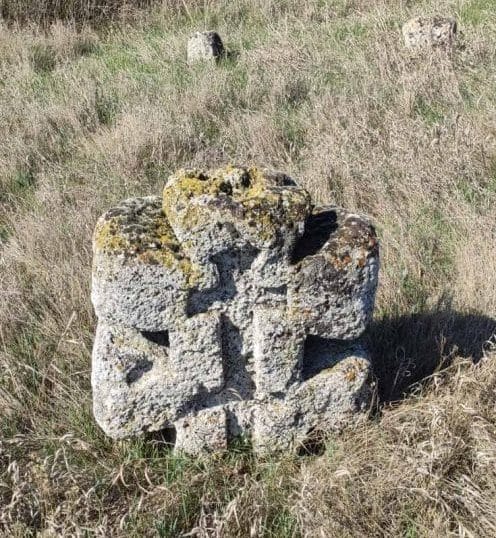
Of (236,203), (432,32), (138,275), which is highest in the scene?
(236,203)

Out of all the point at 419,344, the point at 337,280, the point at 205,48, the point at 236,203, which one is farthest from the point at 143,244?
the point at 205,48

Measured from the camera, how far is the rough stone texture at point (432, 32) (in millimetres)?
6512

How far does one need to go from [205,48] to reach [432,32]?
2209 mm

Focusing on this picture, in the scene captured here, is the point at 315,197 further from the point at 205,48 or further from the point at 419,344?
the point at 205,48

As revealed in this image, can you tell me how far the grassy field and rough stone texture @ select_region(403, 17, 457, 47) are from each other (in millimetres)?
195

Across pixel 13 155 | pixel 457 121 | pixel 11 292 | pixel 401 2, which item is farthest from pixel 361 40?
pixel 11 292

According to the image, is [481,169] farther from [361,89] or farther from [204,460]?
[204,460]

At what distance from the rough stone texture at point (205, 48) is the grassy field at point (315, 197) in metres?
0.16

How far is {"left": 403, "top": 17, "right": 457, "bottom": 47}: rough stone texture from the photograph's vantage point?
6512 mm

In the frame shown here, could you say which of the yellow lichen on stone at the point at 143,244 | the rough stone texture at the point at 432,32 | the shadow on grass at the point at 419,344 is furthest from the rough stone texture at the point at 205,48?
the yellow lichen on stone at the point at 143,244

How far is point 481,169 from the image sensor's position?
4.44 metres

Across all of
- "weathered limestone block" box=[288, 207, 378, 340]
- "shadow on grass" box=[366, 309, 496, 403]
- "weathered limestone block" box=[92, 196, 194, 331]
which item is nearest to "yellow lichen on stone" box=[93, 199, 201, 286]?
"weathered limestone block" box=[92, 196, 194, 331]

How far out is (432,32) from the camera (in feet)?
21.6

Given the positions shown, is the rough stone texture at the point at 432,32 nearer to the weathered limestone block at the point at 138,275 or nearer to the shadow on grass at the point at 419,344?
the shadow on grass at the point at 419,344
